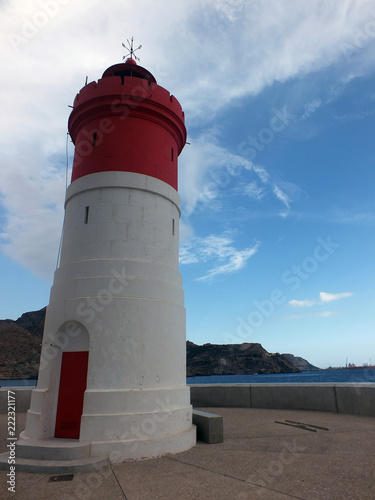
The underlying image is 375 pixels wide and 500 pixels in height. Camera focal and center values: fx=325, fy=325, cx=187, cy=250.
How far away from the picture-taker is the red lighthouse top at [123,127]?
872cm

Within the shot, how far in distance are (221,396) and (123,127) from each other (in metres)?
10.6

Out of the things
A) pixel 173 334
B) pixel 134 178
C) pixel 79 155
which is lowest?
pixel 173 334

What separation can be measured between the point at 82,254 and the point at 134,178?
7.79 ft

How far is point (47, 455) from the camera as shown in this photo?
6.14 metres

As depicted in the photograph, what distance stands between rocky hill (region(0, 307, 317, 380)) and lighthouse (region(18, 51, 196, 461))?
136457mm

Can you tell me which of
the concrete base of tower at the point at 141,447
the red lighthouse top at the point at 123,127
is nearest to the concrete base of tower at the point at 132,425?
the concrete base of tower at the point at 141,447

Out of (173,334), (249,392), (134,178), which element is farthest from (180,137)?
(249,392)

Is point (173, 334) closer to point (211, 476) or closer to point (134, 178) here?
point (211, 476)

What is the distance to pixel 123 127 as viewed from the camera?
29.0 feet

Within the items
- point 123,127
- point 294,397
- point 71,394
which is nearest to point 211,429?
point 71,394

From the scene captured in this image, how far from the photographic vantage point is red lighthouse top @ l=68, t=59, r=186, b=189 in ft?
28.6

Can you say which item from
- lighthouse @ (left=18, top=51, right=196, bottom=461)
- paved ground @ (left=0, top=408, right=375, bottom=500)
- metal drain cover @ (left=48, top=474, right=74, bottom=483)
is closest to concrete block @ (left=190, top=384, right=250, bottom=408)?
paved ground @ (left=0, top=408, right=375, bottom=500)

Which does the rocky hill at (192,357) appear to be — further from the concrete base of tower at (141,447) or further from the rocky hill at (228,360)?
the concrete base of tower at (141,447)

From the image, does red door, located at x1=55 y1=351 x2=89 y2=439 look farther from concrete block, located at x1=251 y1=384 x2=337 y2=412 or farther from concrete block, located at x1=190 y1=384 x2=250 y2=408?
concrete block, located at x1=251 y1=384 x2=337 y2=412
